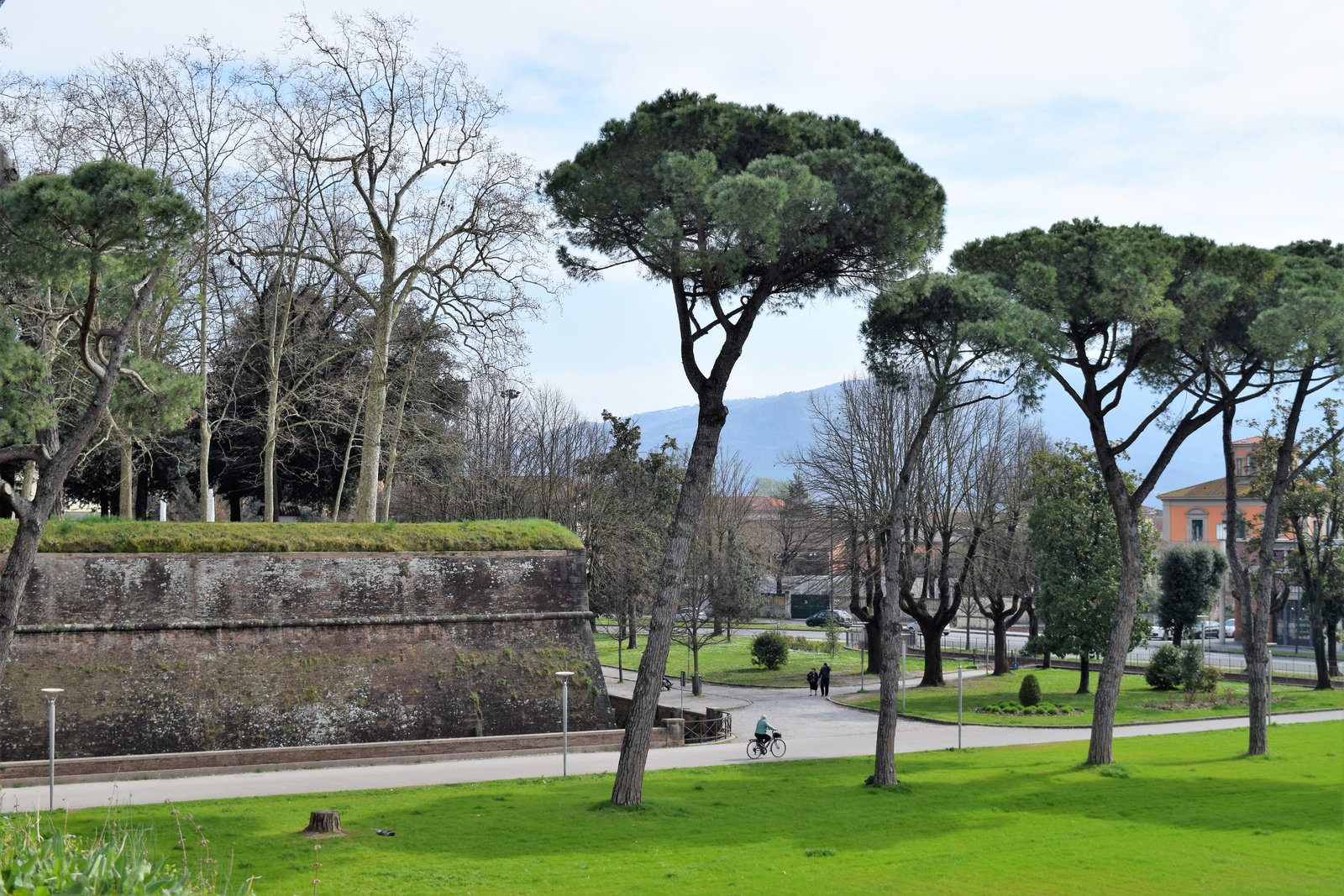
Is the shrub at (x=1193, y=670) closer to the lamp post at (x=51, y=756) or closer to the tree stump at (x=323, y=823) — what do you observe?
the tree stump at (x=323, y=823)

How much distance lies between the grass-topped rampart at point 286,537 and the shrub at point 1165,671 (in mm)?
19803

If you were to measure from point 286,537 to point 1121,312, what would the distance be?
1706 centimetres

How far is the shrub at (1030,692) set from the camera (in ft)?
105

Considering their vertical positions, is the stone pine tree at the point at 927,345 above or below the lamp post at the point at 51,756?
above

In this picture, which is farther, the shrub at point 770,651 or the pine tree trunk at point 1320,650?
the shrub at point 770,651

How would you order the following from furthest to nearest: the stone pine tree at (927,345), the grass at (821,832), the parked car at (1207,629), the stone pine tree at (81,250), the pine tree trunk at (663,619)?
the parked car at (1207,629) → the stone pine tree at (927,345) → the pine tree trunk at (663,619) → the stone pine tree at (81,250) → the grass at (821,832)

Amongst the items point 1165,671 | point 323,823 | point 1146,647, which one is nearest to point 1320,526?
point 1165,671

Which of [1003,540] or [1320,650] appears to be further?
[1003,540]

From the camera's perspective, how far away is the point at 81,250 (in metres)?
14.1

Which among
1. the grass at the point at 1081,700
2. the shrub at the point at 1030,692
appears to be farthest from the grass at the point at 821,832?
the shrub at the point at 1030,692

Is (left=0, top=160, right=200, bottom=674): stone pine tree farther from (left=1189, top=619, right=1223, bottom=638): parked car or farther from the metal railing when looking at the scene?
(left=1189, top=619, right=1223, bottom=638): parked car

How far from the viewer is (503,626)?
84.7ft

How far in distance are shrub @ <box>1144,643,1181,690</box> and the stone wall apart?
19.2 metres

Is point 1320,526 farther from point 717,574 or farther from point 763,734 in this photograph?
point 763,734
